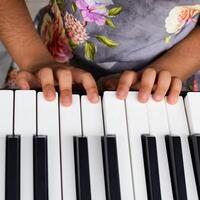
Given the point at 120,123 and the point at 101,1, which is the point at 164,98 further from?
the point at 101,1

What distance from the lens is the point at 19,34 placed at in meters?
0.94

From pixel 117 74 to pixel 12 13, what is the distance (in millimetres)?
267

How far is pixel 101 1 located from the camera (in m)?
0.92

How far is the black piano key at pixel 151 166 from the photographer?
72cm

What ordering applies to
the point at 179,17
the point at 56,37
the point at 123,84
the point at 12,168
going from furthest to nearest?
1. the point at 56,37
2. the point at 179,17
3. the point at 123,84
4. the point at 12,168

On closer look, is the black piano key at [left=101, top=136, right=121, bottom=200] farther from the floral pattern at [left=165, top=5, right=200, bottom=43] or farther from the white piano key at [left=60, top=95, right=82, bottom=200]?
the floral pattern at [left=165, top=5, right=200, bottom=43]

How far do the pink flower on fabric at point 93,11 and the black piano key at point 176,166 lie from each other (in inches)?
12.4

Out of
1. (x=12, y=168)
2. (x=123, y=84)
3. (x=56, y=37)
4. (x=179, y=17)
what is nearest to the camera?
(x=12, y=168)

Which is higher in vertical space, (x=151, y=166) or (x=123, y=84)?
(x=123, y=84)

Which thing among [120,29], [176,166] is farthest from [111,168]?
[120,29]

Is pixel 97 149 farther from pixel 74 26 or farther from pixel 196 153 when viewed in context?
pixel 74 26

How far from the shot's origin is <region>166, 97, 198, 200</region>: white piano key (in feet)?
2.45

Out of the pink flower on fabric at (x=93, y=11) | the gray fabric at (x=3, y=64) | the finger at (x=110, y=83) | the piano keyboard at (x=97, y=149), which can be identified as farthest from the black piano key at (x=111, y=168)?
the gray fabric at (x=3, y=64)

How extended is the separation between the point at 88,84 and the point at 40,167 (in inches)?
6.9
